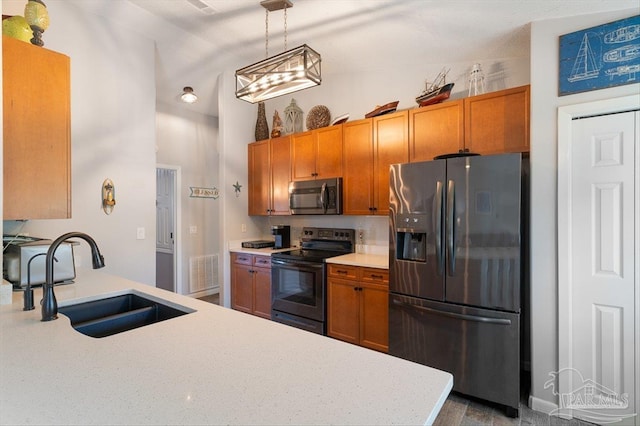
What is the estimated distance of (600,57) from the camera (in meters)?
2.00

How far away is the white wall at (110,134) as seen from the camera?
104 inches

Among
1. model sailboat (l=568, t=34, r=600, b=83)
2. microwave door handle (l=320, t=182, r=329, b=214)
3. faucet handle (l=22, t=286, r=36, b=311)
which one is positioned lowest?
faucet handle (l=22, t=286, r=36, b=311)

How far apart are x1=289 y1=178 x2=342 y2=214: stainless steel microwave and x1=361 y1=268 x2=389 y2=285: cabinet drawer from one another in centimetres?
78

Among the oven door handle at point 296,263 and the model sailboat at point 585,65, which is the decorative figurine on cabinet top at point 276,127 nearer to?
the oven door handle at point 296,263

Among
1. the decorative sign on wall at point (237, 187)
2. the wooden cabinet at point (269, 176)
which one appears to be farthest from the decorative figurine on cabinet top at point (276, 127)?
the decorative sign on wall at point (237, 187)

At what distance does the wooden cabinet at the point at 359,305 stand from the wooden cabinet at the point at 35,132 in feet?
7.19

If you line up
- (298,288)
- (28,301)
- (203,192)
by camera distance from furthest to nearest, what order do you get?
1. (203,192)
2. (298,288)
3. (28,301)

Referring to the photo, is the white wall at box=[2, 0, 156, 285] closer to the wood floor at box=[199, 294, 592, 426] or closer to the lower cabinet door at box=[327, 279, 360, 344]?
the lower cabinet door at box=[327, 279, 360, 344]

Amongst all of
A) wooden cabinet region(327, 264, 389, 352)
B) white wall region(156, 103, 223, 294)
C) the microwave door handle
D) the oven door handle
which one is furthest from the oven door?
white wall region(156, 103, 223, 294)

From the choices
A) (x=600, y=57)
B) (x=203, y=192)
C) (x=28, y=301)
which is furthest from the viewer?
(x=203, y=192)

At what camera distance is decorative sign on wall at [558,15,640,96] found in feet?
6.29

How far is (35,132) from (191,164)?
319cm

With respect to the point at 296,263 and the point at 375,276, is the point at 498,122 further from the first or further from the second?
the point at 296,263

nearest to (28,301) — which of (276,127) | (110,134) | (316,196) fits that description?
(110,134)
